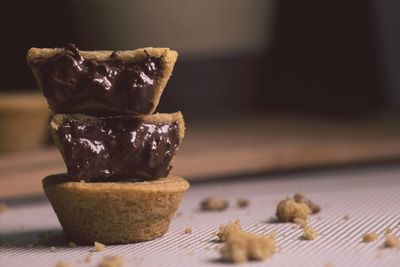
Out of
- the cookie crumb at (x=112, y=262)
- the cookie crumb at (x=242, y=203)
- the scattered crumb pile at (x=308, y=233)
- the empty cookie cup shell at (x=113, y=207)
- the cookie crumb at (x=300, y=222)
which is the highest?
the empty cookie cup shell at (x=113, y=207)

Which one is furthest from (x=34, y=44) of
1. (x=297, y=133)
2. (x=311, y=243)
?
(x=311, y=243)

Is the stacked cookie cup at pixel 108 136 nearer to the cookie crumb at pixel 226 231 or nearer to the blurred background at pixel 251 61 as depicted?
the cookie crumb at pixel 226 231

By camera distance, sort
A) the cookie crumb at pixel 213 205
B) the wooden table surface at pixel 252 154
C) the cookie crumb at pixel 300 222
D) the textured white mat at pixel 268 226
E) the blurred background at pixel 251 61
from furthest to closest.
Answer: the blurred background at pixel 251 61, the wooden table surface at pixel 252 154, the cookie crumb at pixel 213 205, the cookie crumb at pixel 300 222, the textured white mat at pixel 268 226

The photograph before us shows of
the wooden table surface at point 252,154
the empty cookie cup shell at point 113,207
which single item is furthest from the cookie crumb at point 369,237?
the wooden table surface at point 252,154

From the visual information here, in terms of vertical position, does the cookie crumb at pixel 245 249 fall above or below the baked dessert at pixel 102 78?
below

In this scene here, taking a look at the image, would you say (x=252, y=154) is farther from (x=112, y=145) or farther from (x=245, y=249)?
(x=245, y=249)

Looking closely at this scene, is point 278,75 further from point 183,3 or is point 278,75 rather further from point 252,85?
point 183,3

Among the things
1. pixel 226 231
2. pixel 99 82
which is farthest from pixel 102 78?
pixel 226 231

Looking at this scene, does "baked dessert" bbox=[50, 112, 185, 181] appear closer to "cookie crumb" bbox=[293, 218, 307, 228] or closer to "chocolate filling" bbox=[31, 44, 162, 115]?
"chocolate filling" bbox=[31, 44, 162, 115]
